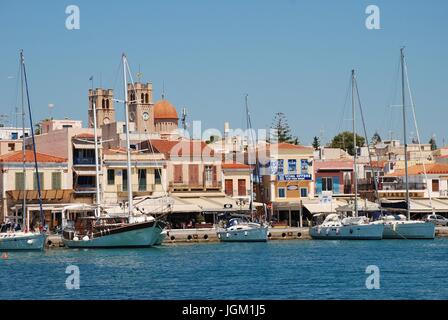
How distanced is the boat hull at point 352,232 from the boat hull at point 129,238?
14.0 metres

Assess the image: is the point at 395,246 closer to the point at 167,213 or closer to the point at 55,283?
the point at 167,213

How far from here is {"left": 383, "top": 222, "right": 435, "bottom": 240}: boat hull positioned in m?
63.7

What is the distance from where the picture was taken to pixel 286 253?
52281 millimetres

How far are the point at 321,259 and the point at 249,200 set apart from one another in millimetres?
24425

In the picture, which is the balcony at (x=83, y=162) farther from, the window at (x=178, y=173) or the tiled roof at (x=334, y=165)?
the tiled roof at (x=334, y=165)

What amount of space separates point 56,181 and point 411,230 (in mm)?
26667

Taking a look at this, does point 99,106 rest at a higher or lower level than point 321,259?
higher

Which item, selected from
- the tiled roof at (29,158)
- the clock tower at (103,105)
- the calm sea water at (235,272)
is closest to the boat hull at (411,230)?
the calm sea water at (235,272)

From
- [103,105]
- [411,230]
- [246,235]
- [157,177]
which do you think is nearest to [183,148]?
[157,177]

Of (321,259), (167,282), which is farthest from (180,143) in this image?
(167,282)

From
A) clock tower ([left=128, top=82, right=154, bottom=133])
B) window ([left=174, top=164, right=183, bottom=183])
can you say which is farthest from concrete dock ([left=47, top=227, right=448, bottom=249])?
clock tower ([left=128, top=82, right=154, bottom=133])

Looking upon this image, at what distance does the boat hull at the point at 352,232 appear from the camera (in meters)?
63.6

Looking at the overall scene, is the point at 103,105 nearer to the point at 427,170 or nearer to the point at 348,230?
the point at 427,170

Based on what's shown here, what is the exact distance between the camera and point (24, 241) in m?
54.9
